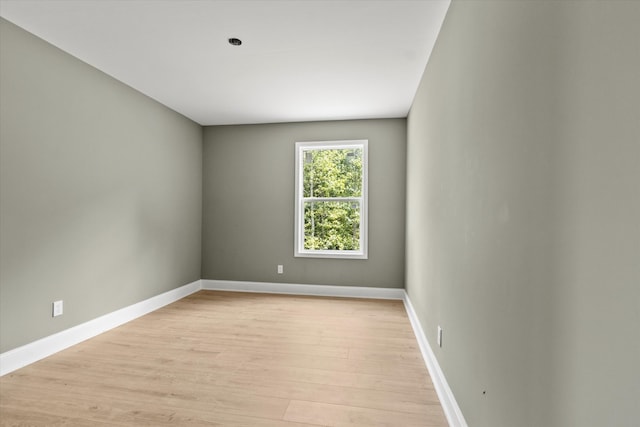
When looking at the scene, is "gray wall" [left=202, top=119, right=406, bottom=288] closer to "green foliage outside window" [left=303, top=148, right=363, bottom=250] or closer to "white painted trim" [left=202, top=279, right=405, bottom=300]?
"white painted trim" [left=202, top=279, right=405, bottom=300]

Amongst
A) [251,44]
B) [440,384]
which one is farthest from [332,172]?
[440,384]

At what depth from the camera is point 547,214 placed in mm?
911

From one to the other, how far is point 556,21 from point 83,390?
3044 millimetres

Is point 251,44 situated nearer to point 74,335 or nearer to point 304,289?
point 74,335

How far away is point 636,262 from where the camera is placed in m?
0.60

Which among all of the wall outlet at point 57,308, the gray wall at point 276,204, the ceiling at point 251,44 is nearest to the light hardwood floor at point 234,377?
the wall outlet at point 57,308

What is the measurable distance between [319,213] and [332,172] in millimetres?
631

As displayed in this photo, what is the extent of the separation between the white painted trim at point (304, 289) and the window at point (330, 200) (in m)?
0.47

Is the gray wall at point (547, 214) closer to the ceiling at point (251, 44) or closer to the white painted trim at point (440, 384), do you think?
the white painted trim at point (440, 384)

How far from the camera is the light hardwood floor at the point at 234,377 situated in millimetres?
1896

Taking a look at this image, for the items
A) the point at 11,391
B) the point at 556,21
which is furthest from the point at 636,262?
the point at 11,391

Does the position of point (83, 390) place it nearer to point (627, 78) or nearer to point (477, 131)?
point (477, 131)

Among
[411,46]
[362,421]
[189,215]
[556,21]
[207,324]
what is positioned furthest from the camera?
[189,215]

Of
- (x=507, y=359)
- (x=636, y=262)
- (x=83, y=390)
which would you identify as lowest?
(x=83, y=390)
